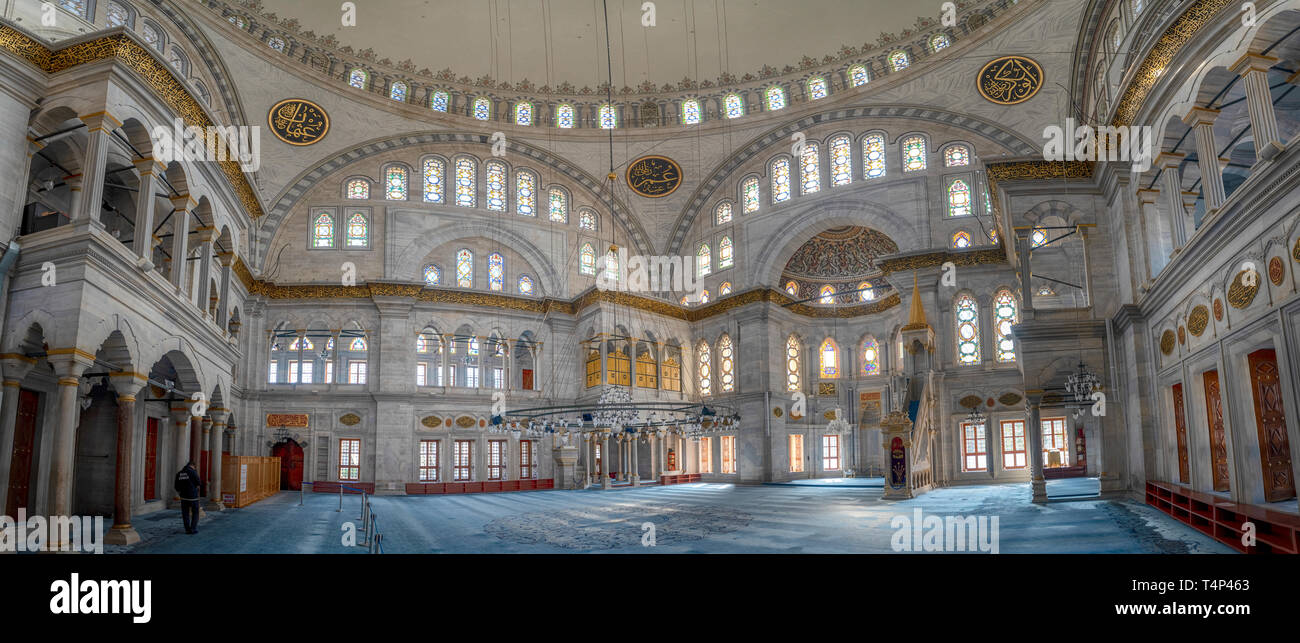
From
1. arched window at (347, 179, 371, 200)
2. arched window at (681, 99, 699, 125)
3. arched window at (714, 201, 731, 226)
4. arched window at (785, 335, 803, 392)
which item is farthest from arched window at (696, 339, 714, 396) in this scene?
arched window at (347, 179, 371, 200)

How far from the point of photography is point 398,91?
25.5 metres

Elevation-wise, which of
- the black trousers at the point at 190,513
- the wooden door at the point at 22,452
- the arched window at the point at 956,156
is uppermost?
the arched window at the point at 956,156

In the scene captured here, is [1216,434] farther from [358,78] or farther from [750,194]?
[358,78]

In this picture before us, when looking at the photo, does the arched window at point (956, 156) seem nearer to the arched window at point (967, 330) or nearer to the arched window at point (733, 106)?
the arched window at point (967, 330)

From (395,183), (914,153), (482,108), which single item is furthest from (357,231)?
(914,153)

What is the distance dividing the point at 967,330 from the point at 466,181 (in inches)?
666

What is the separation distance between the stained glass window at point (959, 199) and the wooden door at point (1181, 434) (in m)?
12.3

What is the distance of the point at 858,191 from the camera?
24.8 m

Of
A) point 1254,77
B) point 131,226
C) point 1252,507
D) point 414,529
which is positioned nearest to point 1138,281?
point 1254,77

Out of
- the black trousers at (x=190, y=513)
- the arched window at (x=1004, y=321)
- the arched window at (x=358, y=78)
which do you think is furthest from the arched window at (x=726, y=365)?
the black trousers at (x=190, y=513)

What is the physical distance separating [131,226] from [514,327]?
12548 mm

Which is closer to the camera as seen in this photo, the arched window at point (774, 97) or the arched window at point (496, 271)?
the arched window at point (774, 97)

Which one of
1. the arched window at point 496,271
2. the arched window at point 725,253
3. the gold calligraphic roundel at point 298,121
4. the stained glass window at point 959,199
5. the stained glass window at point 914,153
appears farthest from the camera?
the arched window at point 725,253

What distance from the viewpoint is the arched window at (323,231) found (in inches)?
975
